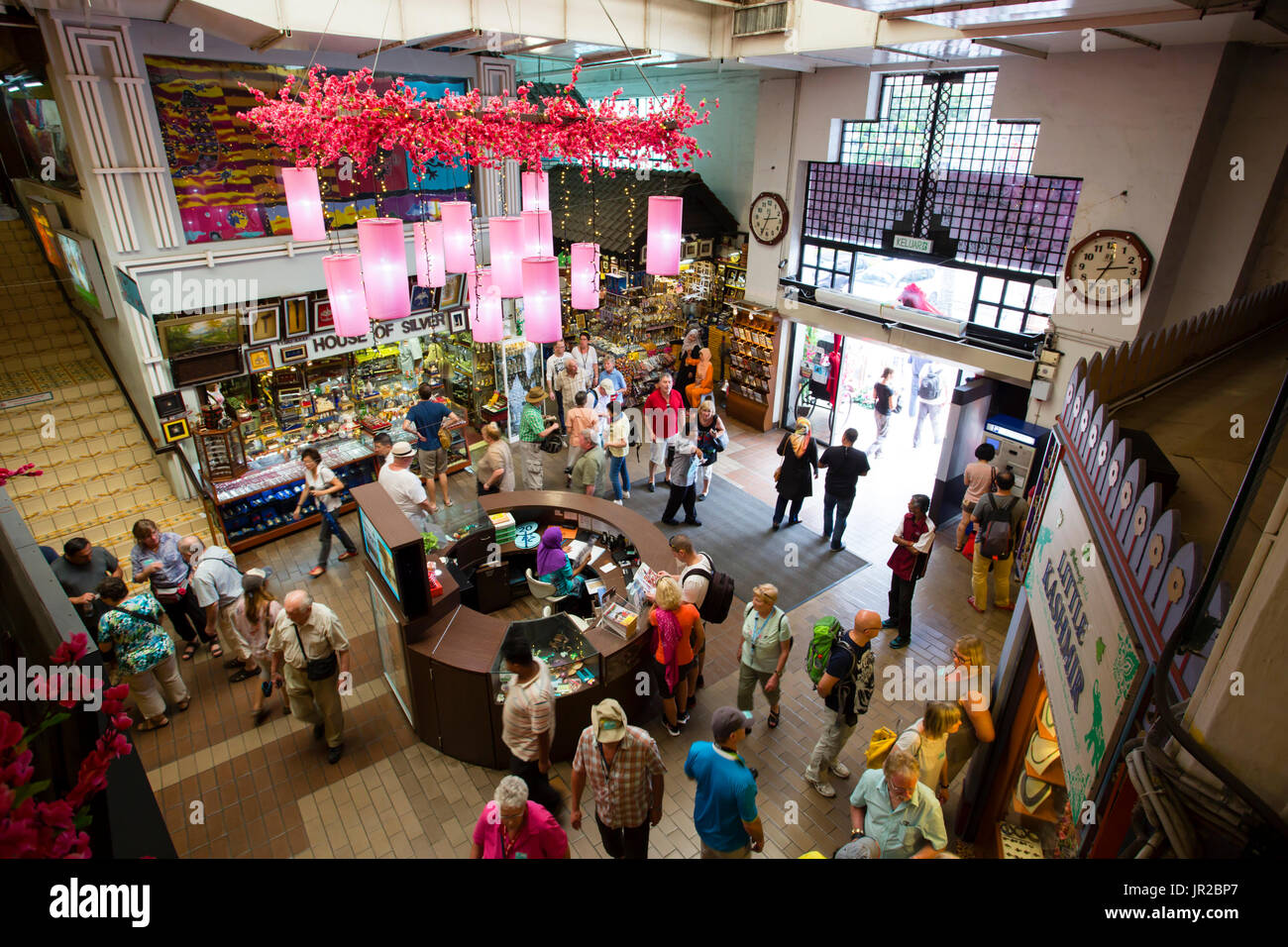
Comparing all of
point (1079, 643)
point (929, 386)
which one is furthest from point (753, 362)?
point (1079, 643)

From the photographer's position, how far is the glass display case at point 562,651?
5.91m

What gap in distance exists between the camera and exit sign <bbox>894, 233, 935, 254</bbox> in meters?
10.3

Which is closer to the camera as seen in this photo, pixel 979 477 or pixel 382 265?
pixel 382 265

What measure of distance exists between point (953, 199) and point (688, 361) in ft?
16.7

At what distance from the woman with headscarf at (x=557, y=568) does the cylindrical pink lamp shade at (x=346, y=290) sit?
2.90 m

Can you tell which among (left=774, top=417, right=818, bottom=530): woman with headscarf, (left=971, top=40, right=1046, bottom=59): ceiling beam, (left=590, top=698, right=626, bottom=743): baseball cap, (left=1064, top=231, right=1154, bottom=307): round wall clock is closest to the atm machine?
(left=1064, top=231, right=1154, bottom=307): round wall clock

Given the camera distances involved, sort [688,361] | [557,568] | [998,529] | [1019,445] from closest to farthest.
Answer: [557,568]
[998,529]
[1019,445]
[688,361]

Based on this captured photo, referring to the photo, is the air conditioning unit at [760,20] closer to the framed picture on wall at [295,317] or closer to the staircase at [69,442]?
the framed picture on wall at [295,317]

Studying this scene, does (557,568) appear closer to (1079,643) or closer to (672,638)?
(672,638)

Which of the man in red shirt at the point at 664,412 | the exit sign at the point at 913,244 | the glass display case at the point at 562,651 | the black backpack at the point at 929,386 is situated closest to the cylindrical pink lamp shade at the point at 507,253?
the man in red shirt at the point at 664,412

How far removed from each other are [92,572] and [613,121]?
6565 mm

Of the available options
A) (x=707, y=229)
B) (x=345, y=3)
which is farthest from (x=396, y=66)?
(x=707, y=229)

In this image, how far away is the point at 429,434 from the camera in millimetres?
10086

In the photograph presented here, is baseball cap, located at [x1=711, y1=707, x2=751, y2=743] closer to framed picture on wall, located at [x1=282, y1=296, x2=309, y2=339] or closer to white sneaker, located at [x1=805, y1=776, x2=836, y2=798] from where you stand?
white sneaker, located at [x1=805, y1=776, x2=836, y2=798]
